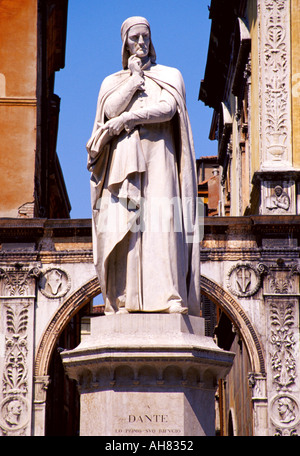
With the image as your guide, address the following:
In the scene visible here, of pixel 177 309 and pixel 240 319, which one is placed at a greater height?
pixel 240 319

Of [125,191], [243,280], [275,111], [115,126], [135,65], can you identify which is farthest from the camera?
[275,111]

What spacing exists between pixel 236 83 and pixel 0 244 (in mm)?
9416

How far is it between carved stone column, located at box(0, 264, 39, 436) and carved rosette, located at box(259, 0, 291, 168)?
571cm

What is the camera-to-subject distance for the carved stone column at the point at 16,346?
78.9ft

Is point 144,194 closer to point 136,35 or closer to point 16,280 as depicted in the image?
point 136,35

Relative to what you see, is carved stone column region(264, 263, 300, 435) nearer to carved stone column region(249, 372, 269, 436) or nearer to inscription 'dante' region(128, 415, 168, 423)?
carved stone column region(249, 372, 269, 436)

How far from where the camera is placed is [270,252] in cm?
2452

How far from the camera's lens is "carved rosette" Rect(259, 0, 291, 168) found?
25391 mm

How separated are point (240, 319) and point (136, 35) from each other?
1479cm

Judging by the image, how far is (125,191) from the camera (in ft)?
32.0

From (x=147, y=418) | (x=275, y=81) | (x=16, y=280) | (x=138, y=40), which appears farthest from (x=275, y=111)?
(x=147, y=418)

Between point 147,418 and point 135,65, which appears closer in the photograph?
point 147,418
